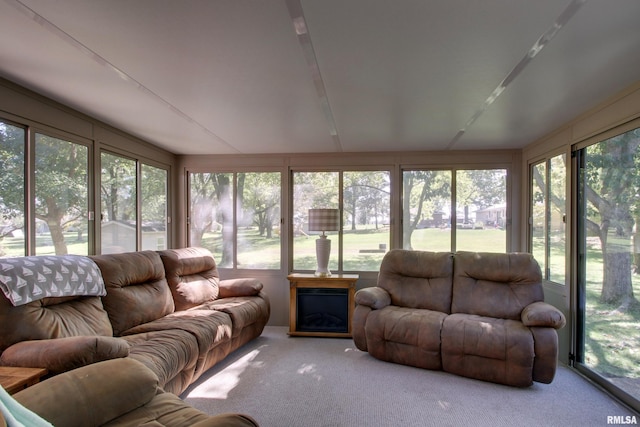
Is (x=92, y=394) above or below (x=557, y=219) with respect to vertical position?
below

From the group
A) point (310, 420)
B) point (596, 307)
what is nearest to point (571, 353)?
point (596, 307)

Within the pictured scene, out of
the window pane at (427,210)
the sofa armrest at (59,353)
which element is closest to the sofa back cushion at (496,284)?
the window pane at (427,210)

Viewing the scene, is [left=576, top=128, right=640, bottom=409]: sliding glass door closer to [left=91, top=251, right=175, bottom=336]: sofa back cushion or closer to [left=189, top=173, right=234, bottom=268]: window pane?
[left=91, top=251, right=175, bottom=336]: sofa back cushion

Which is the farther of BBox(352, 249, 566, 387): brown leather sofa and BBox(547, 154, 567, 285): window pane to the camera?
BBox(547, 154, 567, 285): window pane

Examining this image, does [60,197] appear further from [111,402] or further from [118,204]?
[111,402]

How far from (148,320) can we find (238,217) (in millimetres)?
1999

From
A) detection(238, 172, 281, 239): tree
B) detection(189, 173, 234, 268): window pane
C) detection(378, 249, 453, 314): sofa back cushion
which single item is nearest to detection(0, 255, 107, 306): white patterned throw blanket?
detection(189, 173, 234, 268): window pane

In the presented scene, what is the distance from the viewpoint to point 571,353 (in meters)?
3.15

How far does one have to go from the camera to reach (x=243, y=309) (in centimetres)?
346

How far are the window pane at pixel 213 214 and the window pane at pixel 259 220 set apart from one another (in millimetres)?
158

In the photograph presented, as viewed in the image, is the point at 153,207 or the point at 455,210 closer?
the point at 153,207

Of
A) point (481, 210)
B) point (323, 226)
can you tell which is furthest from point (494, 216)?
point (323, 226)

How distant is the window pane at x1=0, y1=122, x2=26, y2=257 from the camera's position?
234 cm

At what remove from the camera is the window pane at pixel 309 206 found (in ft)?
15.3
